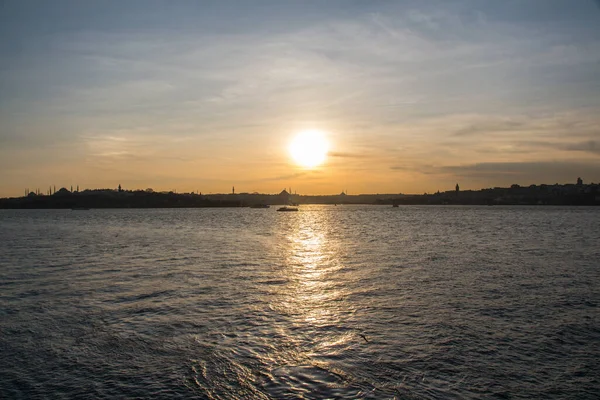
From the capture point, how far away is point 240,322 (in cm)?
1834

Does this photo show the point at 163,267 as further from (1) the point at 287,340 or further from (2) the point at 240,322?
(1) the point at 287,340

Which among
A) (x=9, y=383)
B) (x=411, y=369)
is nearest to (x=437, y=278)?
(x=411, y=369)

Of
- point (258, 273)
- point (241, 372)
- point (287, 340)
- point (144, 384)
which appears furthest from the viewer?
point (258, 273)

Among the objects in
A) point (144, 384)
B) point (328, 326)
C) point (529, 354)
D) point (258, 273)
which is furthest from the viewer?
point (258, 273)

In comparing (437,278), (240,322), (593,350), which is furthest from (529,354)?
(437,278)

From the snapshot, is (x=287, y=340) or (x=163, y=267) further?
(x=163, y=267)

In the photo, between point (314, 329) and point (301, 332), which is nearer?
point (301, 332)

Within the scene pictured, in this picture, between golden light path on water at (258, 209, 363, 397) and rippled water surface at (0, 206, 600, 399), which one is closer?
rippled water surface at (0, 206, 600, 399)

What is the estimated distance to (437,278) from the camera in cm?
2909

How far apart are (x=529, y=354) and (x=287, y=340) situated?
8.15 metres

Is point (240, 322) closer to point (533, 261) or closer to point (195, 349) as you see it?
point (195, 349)

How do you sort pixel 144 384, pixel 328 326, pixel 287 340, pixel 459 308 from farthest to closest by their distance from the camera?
pixel 459 308, pixel 328 326, pixel 287 340, pixel 144 384

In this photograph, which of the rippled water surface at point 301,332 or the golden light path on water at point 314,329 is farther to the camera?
the golden light path on water at point 314,329

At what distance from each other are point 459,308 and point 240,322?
10.3 meters
